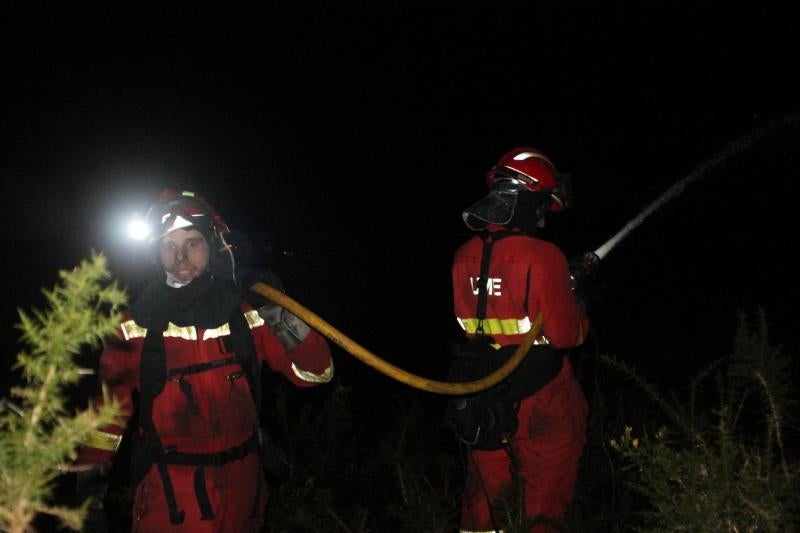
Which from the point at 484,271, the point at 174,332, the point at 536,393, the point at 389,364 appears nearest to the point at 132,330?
the point at 174,332

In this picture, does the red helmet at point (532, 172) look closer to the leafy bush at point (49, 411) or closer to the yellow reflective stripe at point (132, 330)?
the yellow reflective stripe at point (132, 330)

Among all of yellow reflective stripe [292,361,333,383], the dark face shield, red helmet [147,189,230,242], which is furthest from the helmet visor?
red helmet [147,189,230,242]

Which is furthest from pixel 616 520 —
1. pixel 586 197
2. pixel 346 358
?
pixel 586 197

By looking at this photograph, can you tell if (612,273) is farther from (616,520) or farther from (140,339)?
(140,339)

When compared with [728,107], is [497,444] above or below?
below

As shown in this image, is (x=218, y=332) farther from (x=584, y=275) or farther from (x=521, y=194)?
(x=584, y=275)

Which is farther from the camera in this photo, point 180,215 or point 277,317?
point 180,215

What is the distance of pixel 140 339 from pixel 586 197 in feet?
178

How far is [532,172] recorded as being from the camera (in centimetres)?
346

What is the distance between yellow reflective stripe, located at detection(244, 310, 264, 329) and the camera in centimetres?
288

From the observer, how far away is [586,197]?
53750 millimetres

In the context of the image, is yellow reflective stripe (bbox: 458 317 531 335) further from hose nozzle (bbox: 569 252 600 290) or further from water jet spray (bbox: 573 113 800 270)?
water jet spray (bbox: 573 113 800 270)

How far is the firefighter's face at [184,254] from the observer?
2.81 meters

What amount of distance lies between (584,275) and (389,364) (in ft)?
5.31
